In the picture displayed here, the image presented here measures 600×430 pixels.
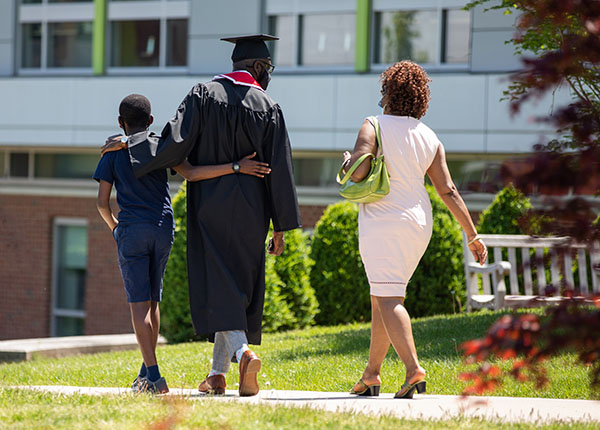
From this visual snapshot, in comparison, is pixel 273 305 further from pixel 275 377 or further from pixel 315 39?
pixel 315 39

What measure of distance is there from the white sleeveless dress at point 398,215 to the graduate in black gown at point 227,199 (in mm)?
533

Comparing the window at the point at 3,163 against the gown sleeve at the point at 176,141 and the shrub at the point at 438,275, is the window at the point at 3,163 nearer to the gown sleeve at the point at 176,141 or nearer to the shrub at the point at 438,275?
the shrub at the point at 438,275

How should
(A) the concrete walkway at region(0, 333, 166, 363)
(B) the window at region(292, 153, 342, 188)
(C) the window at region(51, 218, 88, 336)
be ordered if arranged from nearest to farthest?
(A) the concrete walkway at region(0, 333, 166, 363)
(B) the window at region(292, 153, 342, 188)
(C) the window at region(51, 218, 88, 336)

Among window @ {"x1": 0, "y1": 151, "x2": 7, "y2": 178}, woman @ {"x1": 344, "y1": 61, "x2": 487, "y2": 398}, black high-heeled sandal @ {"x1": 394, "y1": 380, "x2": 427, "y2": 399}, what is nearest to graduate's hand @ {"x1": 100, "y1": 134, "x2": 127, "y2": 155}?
woman @ {"x1": 344, "y1": 61, "x2": 487, "y2": 398}

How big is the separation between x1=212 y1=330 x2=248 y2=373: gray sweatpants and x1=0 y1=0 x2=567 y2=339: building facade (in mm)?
9198

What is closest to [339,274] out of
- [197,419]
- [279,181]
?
[279,181]

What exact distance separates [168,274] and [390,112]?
6.41m

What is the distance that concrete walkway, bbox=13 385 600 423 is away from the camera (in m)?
4.44

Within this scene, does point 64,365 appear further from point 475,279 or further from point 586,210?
point 586,210

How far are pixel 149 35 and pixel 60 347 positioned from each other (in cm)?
802

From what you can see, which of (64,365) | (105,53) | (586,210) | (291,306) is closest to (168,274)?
(291,306)

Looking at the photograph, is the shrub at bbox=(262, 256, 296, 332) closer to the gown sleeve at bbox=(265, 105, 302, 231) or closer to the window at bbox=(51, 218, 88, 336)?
the gown sleeve at bbox=(265, 105, 302, 231)

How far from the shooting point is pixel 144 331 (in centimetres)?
530

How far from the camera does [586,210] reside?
283cm
